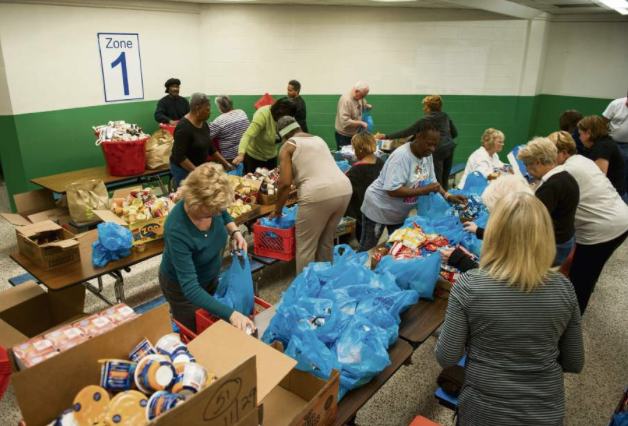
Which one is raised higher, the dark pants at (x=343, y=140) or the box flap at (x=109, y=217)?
the dark pants at (x=343, y=140)

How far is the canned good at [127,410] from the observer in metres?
1.35

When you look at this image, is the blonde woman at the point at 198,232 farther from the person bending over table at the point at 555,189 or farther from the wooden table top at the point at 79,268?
the person bending over table at the point at 555,189

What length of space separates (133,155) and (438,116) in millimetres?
3622

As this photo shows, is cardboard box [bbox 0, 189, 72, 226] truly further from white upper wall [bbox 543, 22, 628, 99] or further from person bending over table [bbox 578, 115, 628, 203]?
white upper wall [bbox 543, 22, 628, 99]

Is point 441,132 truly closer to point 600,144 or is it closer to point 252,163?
point 600,144

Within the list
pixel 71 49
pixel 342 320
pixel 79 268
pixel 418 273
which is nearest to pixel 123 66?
pixel 71 49

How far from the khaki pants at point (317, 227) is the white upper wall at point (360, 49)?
4.77 metres

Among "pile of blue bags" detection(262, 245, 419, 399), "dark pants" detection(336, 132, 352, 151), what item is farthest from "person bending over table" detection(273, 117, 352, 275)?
"dark pants" detection(336, 132, 352, 151)

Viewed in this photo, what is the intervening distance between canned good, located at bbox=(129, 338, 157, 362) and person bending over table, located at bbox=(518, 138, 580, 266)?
7.84 ft

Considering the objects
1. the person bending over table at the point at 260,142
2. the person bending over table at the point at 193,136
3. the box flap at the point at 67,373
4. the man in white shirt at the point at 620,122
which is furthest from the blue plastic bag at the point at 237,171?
the man in white shirt at the point at 620,122

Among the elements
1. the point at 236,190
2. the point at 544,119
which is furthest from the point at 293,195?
the point at 544,119

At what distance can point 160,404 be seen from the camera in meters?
1.37

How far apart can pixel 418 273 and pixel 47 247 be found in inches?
94.8

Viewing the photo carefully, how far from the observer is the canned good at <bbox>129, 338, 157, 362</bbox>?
158cm
